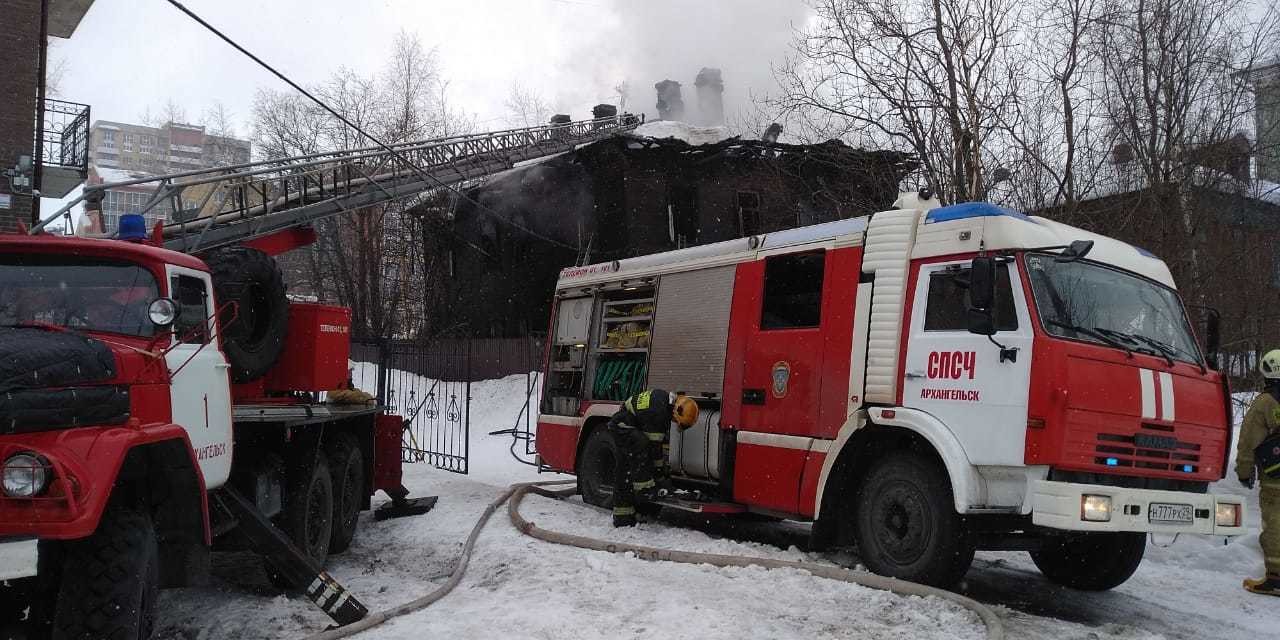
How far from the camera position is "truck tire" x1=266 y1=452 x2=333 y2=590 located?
7.22 m

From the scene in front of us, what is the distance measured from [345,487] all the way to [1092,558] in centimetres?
655

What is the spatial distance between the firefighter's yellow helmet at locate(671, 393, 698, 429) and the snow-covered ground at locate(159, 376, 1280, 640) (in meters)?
1.06

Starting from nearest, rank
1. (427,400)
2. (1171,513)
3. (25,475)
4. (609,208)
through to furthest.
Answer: (25,475), (1171,513), (427,400), (609,208)

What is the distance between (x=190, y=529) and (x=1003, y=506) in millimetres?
5207

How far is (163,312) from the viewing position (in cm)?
485

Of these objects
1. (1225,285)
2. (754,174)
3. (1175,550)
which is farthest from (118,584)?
(754,174)

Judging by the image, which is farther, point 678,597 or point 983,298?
point 983,298

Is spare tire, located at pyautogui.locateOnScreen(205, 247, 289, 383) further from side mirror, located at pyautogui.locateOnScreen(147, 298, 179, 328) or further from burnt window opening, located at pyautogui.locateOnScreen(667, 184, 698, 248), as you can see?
burnt window opening, located at pyautogui.locateOnScreen(667, 184, 698, 248)

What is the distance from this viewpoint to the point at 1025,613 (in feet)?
21.1

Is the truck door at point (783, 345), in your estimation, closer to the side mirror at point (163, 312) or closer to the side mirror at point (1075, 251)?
the side mirror at point (1075, 251)

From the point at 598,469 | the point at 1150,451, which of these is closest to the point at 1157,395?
the point at 1150,451

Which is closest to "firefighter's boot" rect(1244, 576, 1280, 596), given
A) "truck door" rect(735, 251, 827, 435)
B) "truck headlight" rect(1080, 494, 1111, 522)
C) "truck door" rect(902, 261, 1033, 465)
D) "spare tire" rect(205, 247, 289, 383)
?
"truck headlight" rect(1080, 494, 1111, 522)

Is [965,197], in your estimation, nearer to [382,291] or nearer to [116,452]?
[116,452]

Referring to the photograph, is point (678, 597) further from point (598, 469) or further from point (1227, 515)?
point (598, 469)
